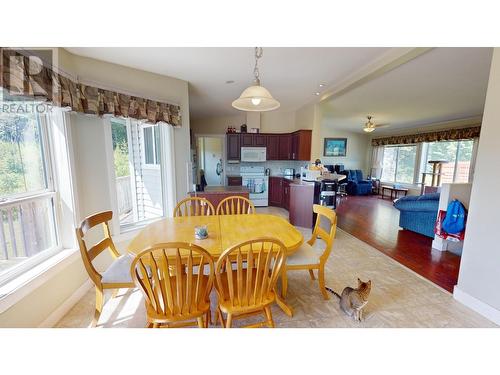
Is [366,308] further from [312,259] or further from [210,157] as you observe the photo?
[210,157]

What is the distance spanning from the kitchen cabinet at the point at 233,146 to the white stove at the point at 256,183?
0.39m

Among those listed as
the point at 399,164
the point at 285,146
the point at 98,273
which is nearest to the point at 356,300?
the point at 98,273

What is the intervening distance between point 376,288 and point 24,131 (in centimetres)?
346

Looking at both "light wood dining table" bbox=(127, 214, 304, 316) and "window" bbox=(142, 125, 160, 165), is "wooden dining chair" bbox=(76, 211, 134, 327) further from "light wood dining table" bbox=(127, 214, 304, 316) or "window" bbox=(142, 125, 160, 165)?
"window" bbox=(142, 125, 160, 165)

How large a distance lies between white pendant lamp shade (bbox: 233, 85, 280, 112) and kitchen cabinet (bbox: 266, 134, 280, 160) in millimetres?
3411

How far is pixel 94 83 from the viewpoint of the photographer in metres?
2.19

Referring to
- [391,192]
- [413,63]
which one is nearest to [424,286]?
[413,63]

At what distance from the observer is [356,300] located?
64.2 inches

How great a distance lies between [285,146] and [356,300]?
4287 millimetres

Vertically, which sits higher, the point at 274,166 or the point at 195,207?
the point at 274,166

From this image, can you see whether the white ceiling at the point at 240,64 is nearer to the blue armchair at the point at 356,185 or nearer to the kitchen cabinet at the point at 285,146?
the kitchen cabinet at the point at 285,146

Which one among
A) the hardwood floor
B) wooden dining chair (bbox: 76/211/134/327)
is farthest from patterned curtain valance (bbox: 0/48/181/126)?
the hardwood floor
